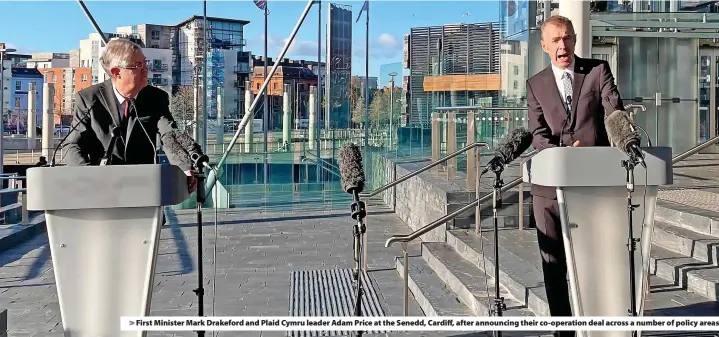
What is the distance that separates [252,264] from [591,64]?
566cm

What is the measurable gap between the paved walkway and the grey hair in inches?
96.8

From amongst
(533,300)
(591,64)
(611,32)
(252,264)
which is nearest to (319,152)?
(611,32)

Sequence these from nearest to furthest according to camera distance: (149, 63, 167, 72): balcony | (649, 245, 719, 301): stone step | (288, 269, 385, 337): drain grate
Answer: (649, 245, 719, 301): stone step → (288, 269, 385, 337): drain grate → (149, 63, 167, 72): balcony

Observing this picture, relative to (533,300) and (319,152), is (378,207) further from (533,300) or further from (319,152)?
(533,300)

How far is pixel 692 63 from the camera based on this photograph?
12922 mm

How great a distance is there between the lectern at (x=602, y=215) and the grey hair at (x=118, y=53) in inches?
66.6

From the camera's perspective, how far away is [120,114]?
3395 mm

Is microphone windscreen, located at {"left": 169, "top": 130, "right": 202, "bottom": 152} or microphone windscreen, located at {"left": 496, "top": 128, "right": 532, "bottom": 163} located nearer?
microphone windscreen, located at {"left": 169, "top": 130, "right": 202, "bottom": 152}

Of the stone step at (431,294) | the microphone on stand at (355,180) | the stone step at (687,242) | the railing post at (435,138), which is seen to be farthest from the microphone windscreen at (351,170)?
the railing post at (435,138)

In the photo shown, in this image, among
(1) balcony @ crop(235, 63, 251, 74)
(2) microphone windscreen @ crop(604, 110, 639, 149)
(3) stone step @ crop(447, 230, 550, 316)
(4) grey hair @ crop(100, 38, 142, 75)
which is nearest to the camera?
(2) microphone windscreen @ crop(604, 110, 639, 149)

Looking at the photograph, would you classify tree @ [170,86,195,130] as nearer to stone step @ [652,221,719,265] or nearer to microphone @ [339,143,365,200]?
stone step @ [652,221,719,265]

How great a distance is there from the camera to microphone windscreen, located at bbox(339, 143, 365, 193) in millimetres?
3152

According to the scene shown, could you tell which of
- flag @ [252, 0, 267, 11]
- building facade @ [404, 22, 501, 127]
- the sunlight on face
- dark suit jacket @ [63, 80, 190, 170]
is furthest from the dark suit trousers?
flag @ [252, 0, 267, 11]

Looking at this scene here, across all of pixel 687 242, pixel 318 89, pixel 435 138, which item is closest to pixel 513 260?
pixel 687 242
